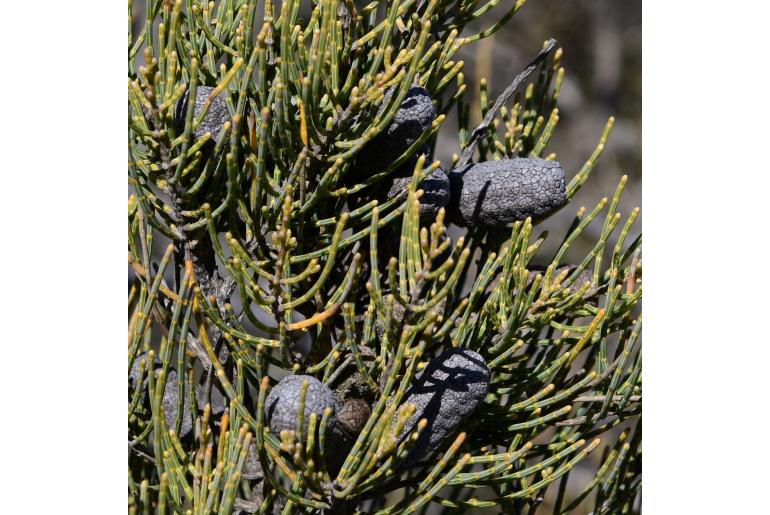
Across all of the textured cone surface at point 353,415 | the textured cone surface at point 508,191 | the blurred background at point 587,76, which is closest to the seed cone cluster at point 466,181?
the textured cone surface at point 508,191

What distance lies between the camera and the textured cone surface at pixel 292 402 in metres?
0.43

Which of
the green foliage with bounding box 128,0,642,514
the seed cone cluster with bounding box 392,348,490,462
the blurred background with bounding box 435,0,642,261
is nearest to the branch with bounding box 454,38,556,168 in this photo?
the green foliage with bounding box 128,0,642,514

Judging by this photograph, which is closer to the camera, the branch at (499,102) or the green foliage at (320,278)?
the green foliage at (320,278)

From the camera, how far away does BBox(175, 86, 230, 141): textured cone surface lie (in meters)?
0.47

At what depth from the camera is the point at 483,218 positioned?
537 mm

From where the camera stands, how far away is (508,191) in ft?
1.71

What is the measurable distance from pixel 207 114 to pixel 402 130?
0.11 metres

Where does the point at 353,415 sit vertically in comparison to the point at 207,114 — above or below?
below

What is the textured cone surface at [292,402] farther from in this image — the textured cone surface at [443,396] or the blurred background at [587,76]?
the blurred background at [587,76]

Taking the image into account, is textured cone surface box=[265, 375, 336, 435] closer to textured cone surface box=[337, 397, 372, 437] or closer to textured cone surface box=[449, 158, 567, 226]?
textured cone surface box=[337, 397, 372, 437]

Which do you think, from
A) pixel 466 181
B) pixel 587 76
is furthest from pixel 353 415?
pixel 587 76

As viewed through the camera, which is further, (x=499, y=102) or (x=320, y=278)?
(x=499, y=102)

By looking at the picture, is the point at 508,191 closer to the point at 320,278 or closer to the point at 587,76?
the point at 320,278

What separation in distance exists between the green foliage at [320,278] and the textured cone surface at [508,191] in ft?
0.08
